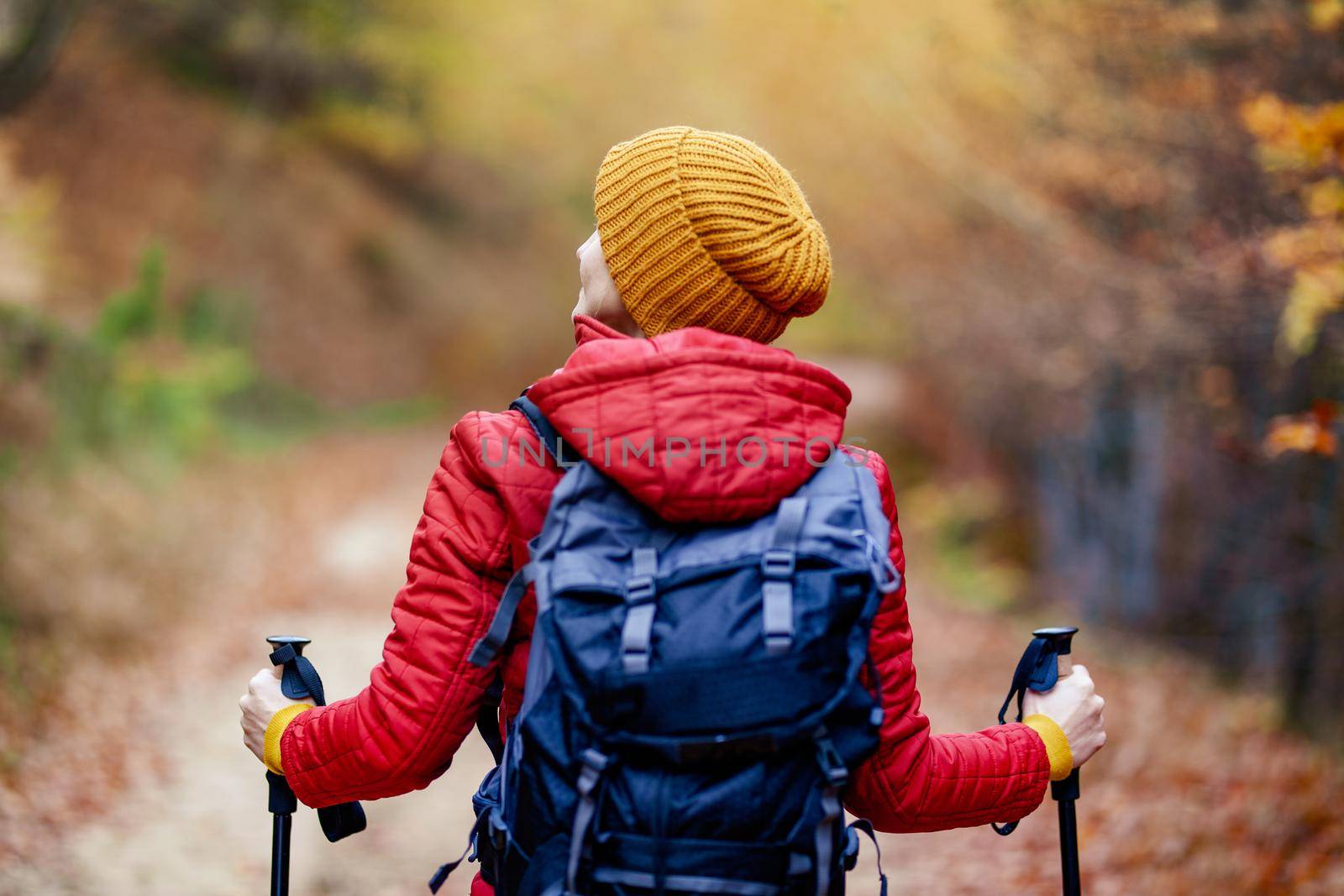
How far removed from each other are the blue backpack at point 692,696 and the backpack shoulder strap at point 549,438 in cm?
9

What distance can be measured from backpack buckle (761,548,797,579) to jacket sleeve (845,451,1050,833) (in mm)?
263

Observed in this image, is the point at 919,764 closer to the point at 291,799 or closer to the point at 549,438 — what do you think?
the point at 549,438

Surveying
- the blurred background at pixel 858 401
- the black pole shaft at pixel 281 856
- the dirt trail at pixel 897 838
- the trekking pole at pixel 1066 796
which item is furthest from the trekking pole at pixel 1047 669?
the dirt trail at pixel 897 838

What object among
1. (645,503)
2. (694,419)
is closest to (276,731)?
(645,503)

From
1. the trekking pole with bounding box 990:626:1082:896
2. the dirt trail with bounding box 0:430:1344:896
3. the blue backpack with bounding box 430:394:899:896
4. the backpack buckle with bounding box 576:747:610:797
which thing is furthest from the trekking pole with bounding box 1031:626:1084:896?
the dirt trail with bounding box 0:430:1344:896

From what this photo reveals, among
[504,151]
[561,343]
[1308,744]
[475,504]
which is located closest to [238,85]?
[504,151]

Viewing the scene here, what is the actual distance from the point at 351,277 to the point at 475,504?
2230 cm

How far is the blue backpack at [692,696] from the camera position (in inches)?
59.0

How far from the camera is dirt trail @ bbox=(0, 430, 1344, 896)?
17.6 ft

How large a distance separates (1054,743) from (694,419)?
2.75 feet

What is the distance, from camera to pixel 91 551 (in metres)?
8.17

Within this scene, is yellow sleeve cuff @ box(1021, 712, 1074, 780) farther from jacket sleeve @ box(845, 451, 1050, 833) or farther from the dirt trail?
the dirt trail

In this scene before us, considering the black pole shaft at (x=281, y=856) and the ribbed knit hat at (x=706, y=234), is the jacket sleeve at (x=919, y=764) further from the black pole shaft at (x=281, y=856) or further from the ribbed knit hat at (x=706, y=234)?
the black pole shaft at (x=281, y=856)

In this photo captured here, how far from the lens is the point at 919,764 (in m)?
1.81
